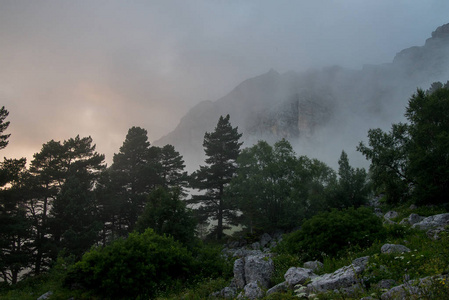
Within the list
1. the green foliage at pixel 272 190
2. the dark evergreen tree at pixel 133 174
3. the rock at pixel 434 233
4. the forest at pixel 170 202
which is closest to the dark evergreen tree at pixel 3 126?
the forest at pixel 170 202

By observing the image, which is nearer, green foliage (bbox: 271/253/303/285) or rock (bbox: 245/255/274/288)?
rock (bbox: 245/255/274/288)

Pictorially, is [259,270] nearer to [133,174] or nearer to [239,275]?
[239,275]

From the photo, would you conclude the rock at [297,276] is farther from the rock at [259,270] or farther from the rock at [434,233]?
the rock at [434,233]

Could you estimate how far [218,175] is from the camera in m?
35.4

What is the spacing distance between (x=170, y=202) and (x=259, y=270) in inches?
405

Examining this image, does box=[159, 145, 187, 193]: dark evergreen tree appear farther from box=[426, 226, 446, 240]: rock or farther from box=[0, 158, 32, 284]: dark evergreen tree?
box=[426, 226, 446, 240]: rock

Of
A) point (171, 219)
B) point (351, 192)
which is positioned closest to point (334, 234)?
point (171, 219)

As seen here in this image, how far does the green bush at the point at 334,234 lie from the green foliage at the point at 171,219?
284 inches

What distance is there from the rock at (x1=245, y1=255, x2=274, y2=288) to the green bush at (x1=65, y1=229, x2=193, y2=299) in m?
3.60

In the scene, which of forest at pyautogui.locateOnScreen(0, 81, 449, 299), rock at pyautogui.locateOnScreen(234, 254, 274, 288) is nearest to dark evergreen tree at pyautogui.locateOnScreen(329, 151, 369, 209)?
forest at pyautogui.locateOnScreen(0, 81, 449, 299)

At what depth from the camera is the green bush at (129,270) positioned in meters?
9.80

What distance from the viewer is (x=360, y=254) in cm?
940

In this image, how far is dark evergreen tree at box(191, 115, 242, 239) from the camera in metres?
34.1

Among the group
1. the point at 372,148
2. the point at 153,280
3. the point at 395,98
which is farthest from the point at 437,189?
the point at 395,98
